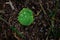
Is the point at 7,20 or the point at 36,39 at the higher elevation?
the point at 7,20

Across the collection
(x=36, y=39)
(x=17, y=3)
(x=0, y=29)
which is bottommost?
(x=36, y=39)

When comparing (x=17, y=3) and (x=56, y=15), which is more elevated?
(x=17, y=3)

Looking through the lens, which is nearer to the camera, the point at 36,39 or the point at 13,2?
the point at 36,39

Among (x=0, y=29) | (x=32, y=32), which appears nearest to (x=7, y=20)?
(x=0, y=29)

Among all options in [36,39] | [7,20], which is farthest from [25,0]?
[36,39]

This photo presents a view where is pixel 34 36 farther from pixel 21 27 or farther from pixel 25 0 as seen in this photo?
pixel 25 0

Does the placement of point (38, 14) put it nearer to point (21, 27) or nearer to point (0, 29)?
point (21, 27)
